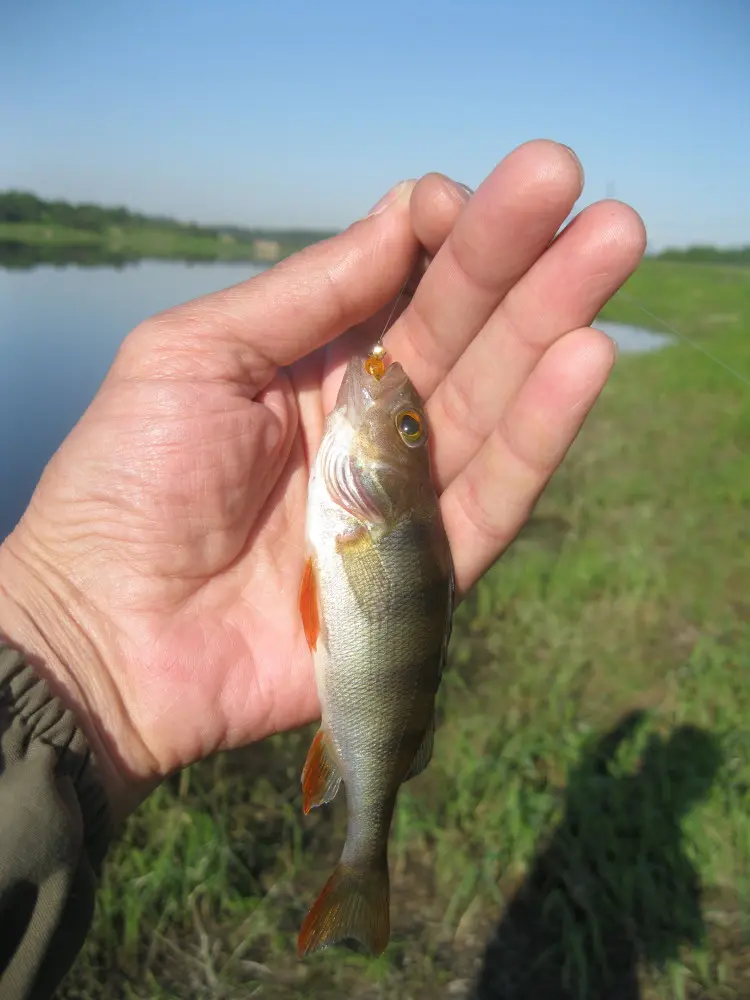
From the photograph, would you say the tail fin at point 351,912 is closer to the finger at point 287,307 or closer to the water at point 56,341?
the finger at point 287,307

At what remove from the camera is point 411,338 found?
10.6 ft

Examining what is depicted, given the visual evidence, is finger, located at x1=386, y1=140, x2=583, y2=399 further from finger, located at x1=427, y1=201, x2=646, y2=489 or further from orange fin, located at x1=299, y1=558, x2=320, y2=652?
orange fin, located at x1=299, y1=558, x2=320, y2=652

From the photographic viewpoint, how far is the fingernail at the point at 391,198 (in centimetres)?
292

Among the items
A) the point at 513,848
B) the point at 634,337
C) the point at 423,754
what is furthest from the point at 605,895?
the point at 634,337

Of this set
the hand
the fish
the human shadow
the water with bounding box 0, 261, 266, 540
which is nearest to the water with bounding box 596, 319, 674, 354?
the water with bounding box 0, 261, 266, 540

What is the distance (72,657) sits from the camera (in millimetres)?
2850

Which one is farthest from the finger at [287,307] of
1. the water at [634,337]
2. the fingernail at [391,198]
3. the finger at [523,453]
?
the water at [634,337]

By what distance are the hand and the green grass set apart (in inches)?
64.7

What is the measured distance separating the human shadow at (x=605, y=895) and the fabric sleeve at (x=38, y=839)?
8.41 ft

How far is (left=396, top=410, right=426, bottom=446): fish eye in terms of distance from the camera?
2.74 meters

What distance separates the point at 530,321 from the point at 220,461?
1.26 m

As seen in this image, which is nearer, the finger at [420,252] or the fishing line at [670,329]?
the finger at [420,252]

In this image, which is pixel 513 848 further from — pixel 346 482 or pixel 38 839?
pixel 38 839

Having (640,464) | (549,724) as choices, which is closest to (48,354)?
(640,464)
